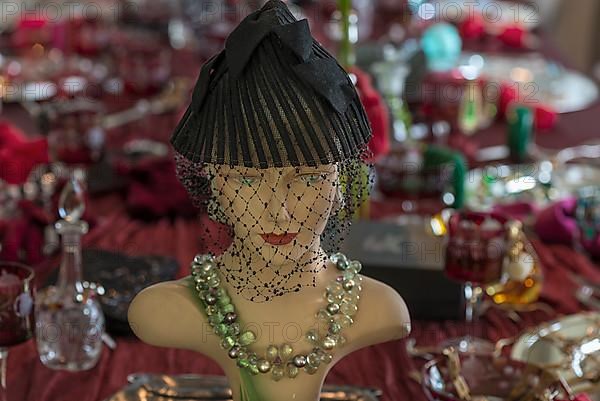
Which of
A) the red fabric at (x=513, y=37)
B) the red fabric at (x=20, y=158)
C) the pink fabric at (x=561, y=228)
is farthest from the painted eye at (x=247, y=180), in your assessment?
the red fabric at (x=513, y=37)

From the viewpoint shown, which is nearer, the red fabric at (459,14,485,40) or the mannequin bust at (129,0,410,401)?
the mannequin bust at (129,0,410,401)

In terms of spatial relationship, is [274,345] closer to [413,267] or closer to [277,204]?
[277,204]

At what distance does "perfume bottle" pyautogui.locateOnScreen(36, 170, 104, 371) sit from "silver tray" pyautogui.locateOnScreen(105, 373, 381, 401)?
93 mm

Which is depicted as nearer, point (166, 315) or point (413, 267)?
point (166, 315)

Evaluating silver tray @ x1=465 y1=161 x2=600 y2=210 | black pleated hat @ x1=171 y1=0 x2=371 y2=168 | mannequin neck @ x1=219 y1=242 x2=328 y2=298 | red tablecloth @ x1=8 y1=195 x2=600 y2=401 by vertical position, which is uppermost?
black pleated hat @ x1=171 y1=0 x2=371 y2=168

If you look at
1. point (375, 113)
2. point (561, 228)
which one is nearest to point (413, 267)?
point (375, 113)

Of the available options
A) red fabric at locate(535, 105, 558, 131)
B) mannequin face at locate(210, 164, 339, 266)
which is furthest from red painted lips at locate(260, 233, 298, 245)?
Answer: red fabric at locate(535, 105, 558, 131)

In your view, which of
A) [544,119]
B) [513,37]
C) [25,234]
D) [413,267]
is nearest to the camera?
[413,267]

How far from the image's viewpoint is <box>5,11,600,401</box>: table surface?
1.01m

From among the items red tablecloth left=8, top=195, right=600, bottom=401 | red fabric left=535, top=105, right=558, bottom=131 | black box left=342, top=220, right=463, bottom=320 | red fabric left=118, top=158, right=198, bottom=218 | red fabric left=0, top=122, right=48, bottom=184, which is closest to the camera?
red tablecloth left=8, top=195, right=600, bottom=401

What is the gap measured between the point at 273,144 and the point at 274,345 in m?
0.19

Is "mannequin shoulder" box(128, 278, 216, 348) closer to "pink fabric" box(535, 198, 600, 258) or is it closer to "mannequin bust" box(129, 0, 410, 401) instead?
"mannequin bust" box(129, 0, 410, 401)

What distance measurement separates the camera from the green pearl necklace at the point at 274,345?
839 millimetres

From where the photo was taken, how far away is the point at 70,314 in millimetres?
1049
